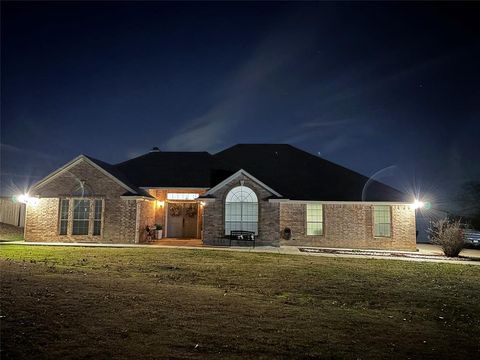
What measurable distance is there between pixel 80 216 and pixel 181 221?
22.8 ft

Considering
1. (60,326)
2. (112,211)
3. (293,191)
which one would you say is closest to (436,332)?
(60,326)

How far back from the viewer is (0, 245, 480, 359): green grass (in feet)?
16.6

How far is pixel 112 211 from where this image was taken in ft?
70.1

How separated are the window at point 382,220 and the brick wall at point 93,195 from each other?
591 inches

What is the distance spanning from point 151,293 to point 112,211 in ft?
47.1

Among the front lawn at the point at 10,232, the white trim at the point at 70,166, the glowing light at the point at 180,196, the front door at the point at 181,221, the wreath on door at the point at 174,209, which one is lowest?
the front lawn at the point at 10,232

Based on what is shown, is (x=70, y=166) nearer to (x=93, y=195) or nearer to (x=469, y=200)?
(x=93, y=195)

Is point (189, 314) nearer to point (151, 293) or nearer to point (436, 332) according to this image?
point (151, 293)

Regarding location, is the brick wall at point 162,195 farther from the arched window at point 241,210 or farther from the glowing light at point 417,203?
the glowing light at point 417,203

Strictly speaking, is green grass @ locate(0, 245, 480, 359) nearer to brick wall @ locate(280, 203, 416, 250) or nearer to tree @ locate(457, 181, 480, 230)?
brick wall @ locate(280, 203, 416, 250)

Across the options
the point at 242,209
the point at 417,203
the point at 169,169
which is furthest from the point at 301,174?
the point at 169,169

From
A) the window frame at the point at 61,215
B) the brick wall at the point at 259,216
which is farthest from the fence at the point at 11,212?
the brick wall at the point at 259,216

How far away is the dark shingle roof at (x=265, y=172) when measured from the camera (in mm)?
22797

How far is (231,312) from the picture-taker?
6.91 metres
